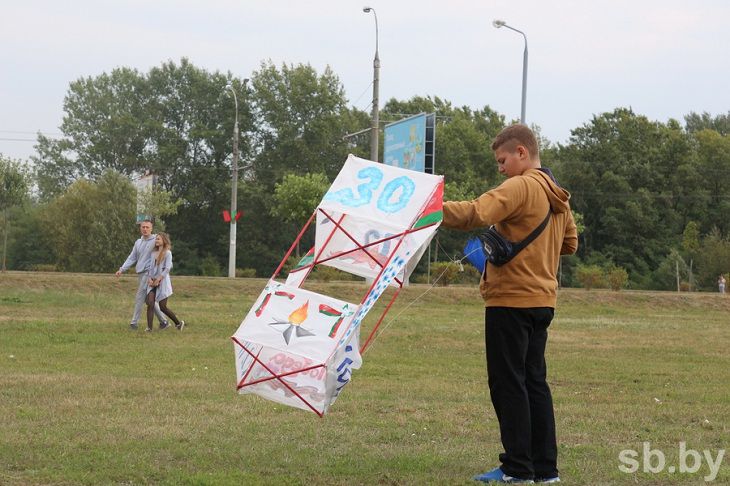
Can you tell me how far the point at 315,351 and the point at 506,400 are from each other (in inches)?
48.2

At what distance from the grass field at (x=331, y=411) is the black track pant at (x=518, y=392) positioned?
0.26 metres

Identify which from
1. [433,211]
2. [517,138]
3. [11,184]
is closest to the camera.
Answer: [433,211]

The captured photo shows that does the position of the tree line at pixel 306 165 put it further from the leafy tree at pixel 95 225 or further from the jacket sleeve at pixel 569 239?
the jacket sleeve at pixel 569 239

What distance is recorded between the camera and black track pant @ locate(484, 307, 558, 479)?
6176 mm

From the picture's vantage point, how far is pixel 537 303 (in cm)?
620

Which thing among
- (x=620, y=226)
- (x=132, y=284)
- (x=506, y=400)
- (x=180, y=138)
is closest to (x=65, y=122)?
(x=180, y=138)

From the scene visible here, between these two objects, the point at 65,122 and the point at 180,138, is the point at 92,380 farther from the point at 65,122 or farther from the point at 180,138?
the point at 65,122

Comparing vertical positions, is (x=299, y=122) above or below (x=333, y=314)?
above

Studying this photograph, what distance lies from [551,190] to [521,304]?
728 mm

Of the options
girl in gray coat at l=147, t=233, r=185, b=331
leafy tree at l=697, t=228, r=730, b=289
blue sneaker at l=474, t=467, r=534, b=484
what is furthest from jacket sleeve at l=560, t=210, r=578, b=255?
leafy tree at l=697, t=228, r=730, b=289

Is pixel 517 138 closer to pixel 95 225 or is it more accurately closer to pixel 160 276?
pixel 160 276

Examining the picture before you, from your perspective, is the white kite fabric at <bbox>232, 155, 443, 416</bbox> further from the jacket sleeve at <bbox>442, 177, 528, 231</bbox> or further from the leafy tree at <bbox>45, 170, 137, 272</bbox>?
the leafy tree at <bbox>45, 170, 137, 272</bbox>

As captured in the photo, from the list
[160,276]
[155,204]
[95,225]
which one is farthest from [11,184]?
[160,276]

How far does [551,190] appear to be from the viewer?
6266mm
